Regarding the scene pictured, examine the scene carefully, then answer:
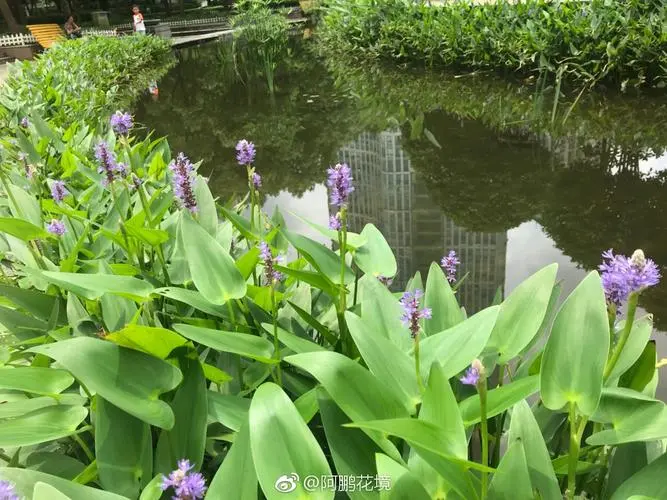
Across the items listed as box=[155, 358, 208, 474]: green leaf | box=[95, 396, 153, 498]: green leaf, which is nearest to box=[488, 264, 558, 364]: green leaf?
box=[155, 358, 208, 474]: green leaf

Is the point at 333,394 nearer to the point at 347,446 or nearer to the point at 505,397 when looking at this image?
the point at 347,446

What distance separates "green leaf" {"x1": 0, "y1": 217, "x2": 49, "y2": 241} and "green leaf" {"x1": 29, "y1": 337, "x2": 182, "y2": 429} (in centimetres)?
65

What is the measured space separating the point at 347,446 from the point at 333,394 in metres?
0.11

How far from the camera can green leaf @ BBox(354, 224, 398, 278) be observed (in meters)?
1.46

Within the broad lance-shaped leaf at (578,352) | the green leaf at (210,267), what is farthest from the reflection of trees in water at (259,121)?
the broad lance-shaped leaf at (578,352)

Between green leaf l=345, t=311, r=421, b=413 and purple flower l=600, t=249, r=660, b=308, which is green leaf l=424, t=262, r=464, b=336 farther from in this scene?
purple flower l=600, t=249, r=660, b=308

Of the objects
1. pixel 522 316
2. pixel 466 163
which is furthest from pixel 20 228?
pixel 466 163

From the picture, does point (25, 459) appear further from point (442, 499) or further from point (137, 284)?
point (442, 499)

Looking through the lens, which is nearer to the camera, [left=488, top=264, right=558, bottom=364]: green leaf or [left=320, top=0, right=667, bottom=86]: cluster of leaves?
[left=488, top=264, right=558, bottom=364]: green leaf

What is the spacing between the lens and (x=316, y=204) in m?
4.59

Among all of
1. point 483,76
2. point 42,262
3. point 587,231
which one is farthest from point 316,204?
point 483,76

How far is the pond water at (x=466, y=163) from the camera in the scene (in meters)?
3.43

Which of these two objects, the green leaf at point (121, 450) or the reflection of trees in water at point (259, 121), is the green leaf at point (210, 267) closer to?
the green leaf at point (121, 450)

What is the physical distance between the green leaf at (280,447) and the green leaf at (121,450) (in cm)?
26
